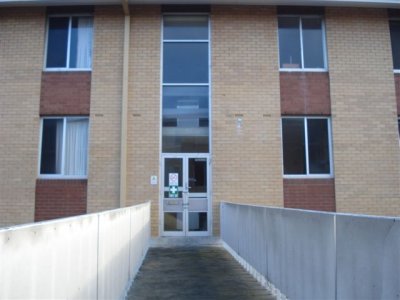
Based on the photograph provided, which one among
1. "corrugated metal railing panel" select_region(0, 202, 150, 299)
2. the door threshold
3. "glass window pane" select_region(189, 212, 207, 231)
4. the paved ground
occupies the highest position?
"corrugated metal railing panel" select_region(0, 202, 150, 299)

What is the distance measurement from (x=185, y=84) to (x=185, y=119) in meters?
1.13

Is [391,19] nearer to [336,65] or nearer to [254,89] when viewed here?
[336,65]

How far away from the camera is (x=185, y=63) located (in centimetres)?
1359

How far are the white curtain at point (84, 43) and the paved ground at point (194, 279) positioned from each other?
21.6 feet

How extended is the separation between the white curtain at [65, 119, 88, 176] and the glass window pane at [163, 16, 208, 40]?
3983 mm

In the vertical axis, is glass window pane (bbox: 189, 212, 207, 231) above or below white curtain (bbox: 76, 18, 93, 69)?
below

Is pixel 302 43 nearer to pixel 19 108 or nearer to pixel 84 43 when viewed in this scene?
pixel 84 43

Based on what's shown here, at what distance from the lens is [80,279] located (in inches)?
135

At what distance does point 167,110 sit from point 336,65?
5569mm

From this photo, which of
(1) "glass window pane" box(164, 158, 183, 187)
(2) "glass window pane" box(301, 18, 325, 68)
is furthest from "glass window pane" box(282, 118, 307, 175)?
(1) "glass window pane" box(164, 158, 183, 187)

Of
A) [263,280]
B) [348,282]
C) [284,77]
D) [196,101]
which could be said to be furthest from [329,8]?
[348,282]

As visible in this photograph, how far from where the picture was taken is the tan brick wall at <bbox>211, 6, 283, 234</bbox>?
42.2ft

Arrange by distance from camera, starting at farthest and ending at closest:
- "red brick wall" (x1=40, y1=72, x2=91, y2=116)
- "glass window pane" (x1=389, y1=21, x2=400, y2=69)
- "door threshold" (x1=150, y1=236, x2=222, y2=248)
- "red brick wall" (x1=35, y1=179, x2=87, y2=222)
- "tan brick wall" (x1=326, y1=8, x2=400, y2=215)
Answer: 1. "glass window pane" (x1=389, y1=21, x2=400, y2=69)
2. "red brick wall" (x1=40, y1=72, x2=91, y2=116)
3. "tan brick wall" (x1=326, y1=8, x2=400, y2=215)
4. "red brick wall" (x1=35, y1=179, x2=87, y2=222)
5. "door threshold" (x1=150, y1=236, x2=222, y2=248)

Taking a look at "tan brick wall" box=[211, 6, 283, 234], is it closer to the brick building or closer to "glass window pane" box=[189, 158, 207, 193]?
the brick building
